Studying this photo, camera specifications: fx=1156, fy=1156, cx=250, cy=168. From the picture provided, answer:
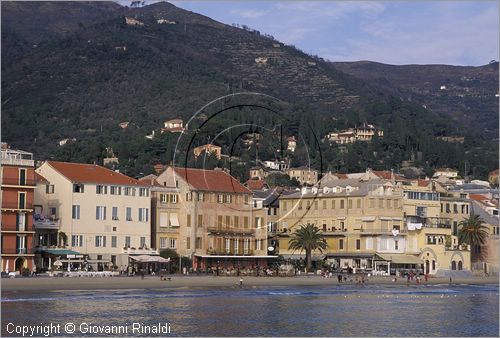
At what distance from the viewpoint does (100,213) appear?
93.6m

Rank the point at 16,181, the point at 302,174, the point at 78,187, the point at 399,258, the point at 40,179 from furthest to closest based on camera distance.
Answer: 1. the point at 302,174
2. the point at 399,258
3. the point at 78,187
4. the point at 40,179
5. the point at 16,181

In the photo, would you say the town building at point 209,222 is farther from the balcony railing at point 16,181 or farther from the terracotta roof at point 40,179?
the balcony railing at point 16,181

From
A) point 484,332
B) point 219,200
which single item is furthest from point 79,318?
point 219,200

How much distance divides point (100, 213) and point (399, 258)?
3101 centimetres

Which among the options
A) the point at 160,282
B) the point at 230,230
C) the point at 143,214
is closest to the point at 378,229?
the point at 230,230

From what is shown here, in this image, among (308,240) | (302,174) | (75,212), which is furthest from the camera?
(302,174)

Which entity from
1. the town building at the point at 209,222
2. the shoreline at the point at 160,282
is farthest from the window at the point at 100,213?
the shoreline at the point at 160,282

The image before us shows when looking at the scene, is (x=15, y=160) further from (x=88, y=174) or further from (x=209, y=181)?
(x=209, y=181)

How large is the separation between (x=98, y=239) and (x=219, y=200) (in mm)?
14180

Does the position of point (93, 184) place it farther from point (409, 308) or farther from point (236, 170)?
point (236, 170)

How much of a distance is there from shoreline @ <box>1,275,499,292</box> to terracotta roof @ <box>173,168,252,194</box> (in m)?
12.6

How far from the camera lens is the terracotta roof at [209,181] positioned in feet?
336

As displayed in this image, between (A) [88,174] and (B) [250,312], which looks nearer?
(B) [250,312]

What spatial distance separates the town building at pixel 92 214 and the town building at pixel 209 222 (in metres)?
3.94
